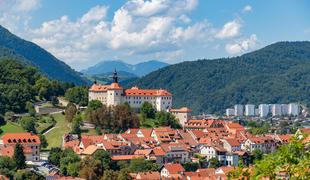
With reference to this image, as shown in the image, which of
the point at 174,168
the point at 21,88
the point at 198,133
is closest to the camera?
the point at 174,168

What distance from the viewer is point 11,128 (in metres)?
52.1

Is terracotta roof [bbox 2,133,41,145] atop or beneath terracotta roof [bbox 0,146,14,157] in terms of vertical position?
atop

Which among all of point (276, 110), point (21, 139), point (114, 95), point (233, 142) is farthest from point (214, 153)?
point (276, 110)

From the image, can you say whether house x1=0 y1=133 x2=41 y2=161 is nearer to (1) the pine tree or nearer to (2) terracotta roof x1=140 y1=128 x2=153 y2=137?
(1) the pine tree

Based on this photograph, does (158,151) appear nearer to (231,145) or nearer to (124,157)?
(124,157)

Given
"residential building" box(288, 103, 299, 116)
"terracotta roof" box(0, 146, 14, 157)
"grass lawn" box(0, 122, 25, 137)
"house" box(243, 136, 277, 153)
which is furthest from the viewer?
"residential building" box(288, 103, 299, 116)

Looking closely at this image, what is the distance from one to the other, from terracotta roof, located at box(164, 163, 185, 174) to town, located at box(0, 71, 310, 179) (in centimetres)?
7

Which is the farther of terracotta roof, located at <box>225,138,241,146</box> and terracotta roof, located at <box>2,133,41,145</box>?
terracotta roof, located at <box>225,138,241,146</box>

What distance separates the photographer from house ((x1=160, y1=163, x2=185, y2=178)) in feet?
132

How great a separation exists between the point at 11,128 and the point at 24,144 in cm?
849

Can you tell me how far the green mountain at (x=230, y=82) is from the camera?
495 feet

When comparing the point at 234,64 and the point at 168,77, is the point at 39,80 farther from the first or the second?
the point at 234,64

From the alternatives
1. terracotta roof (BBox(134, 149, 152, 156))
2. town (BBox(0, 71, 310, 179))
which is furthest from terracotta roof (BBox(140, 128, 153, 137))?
terracotta roof (BBox(134, 149, 152, 156))

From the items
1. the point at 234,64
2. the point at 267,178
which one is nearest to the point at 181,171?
the point at 267,178
